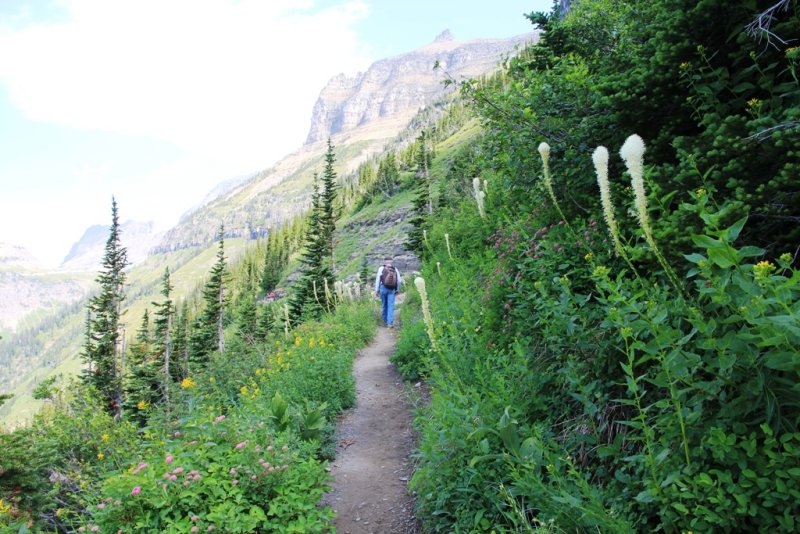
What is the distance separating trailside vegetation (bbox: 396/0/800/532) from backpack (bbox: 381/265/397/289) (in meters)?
7.18

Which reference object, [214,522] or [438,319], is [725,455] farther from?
[438,319]

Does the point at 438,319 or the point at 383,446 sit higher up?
the point at 438,319

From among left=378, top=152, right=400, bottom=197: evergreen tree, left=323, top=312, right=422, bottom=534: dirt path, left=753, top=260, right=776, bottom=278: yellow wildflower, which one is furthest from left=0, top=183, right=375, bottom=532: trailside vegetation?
left=378, top=152, right=400, bottom=197: evergreen tree

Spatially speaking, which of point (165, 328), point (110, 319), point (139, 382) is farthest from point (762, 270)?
point (165, 328)

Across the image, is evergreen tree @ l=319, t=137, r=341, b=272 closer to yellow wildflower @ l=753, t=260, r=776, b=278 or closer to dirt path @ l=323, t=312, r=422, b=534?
dirt path @ l=323, t=312, r=422, b=534

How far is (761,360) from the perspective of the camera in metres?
1.76

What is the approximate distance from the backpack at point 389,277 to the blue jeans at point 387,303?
0.29 metres

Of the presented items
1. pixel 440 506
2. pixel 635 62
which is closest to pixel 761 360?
pixel 440 506

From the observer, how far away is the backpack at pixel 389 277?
13.0 meters

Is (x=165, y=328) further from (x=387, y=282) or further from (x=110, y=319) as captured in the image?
(x=387, y=282)

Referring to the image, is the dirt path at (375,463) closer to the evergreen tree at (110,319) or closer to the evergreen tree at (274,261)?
the evergreen tree at (110,319)

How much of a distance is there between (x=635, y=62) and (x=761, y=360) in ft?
9.95

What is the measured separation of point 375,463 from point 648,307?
4383 millimetres

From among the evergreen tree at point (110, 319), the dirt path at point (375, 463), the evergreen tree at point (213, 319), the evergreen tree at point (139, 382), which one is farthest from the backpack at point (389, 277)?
the evergreen tree at point (110, 319)
